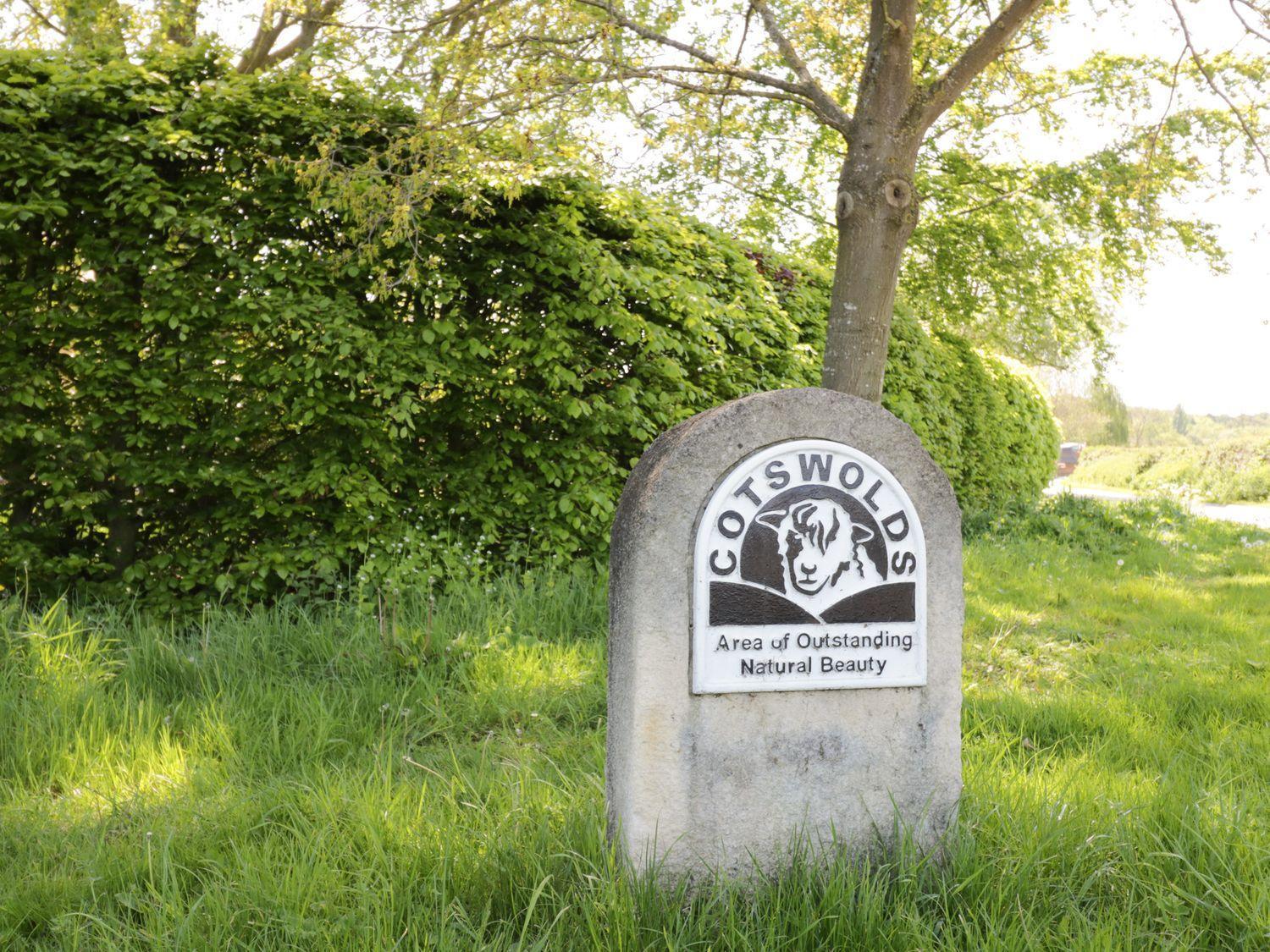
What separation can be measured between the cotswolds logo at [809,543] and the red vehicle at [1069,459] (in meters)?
31.7

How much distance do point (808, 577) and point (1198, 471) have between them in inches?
876

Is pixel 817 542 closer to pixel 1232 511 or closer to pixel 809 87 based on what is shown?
pixel 809 87

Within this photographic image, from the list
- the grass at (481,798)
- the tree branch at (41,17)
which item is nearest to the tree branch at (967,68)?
the grass at (481,798)

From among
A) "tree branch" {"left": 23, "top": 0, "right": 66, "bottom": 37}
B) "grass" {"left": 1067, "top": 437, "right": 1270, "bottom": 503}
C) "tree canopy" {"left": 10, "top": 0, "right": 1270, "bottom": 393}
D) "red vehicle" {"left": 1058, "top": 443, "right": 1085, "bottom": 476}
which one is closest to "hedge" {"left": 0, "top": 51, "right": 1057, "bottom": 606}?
"tree canopy" {"left": 10, "top": 0, "right": 1270, "bottom": 393}

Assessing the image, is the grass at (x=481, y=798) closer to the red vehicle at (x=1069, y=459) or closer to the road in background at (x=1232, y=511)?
the road in background at (x=1232, y=511)

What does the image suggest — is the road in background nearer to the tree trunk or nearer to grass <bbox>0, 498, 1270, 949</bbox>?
the tree trunk

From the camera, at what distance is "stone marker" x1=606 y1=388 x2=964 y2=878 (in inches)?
91.5

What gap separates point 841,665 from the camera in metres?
2.48

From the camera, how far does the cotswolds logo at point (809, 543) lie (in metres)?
2.38

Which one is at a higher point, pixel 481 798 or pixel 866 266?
pixel 866 266

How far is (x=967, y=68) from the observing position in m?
5.44

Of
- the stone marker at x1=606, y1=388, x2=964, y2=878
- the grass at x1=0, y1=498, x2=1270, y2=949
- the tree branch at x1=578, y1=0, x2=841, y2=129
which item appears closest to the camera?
the grass at x1=0, y1=498, x2=1270, y2=949

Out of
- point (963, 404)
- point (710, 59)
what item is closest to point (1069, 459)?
point (963, 404)

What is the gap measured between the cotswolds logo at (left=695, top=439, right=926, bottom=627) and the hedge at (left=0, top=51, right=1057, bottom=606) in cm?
256
